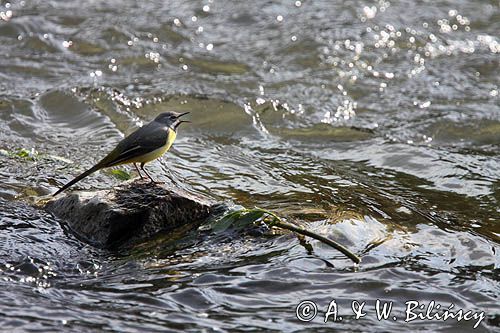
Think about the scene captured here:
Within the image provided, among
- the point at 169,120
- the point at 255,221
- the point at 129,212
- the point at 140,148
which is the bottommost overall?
the point at 255,221

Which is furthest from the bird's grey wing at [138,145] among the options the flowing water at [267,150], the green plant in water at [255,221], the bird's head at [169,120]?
the green plant in water at [255,221]

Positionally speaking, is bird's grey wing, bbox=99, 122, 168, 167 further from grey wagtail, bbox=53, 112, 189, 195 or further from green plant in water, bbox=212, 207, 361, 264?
green plant in water, bbox=212, 207, 361, 264

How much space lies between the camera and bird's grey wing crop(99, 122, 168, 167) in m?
6.41

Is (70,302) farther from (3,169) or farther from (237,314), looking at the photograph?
(3,169)

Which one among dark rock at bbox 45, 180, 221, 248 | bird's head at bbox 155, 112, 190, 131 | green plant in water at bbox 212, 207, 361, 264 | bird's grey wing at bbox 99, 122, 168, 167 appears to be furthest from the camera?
bird's head at bbox 155, 112, 190, 131

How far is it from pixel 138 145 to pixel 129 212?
0.66 m

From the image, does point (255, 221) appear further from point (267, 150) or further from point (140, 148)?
point (267, 150)

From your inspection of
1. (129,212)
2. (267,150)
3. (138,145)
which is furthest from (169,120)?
(267,150)

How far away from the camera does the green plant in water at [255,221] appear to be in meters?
5.81

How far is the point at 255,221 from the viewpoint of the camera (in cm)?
621

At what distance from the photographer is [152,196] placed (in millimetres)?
6133

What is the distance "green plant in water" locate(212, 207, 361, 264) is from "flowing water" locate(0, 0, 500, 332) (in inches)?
3.8

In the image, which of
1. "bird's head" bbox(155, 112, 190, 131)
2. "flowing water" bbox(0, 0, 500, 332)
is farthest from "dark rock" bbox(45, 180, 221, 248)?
"bird's head" bbox(155, 112, 190, 131)

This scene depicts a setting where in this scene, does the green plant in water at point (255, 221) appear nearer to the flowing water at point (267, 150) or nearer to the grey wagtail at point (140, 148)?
the flowing water at point (267, 150)
